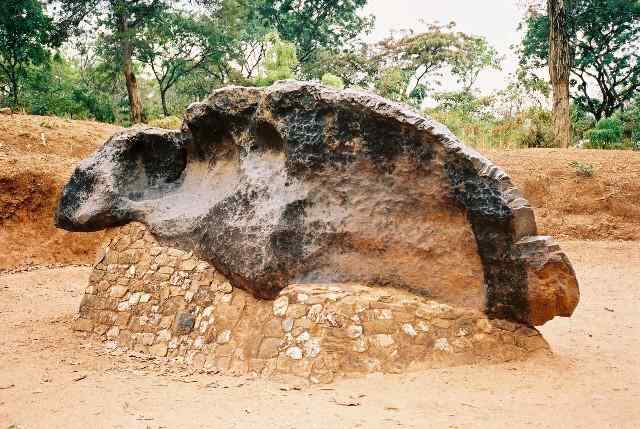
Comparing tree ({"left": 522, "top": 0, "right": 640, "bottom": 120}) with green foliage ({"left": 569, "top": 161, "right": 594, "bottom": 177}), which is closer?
green foliage ({"left": 569, "top": 161, "right": 594, "bottom": 177})

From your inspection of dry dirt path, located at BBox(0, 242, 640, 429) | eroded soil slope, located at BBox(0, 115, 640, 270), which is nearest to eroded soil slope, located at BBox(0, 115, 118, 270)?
eroded soil slope, located at BBox(0, 115, 640, 270)

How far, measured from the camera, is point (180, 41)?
1933 centimetres

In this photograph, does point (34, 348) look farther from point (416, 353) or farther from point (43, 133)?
point (43, 133)

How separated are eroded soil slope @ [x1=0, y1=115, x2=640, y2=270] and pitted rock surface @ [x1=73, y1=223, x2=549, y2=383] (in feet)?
17.0

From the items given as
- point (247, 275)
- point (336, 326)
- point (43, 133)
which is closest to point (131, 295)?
point (247, 275)

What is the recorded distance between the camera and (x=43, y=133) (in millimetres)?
10969

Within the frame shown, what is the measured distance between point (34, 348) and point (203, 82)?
802 inches

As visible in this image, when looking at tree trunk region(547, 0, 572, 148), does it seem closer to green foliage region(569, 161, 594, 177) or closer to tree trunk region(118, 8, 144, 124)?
green foliage region(569, 161, 594, 177)

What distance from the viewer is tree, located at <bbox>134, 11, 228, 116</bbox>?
1712 cm

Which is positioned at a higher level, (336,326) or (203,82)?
(203,82)

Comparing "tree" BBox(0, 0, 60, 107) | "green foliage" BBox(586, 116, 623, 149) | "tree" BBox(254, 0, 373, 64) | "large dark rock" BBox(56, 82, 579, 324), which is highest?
"tree" BBox(254, 0, 373, 64)

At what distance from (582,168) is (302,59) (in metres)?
16.0

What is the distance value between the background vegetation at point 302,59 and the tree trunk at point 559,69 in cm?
40

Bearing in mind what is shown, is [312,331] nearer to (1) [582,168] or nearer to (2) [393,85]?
(1) [582,168]
